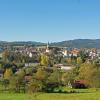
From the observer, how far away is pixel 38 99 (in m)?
32.8

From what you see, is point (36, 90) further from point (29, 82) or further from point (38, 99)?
point (38, 99)

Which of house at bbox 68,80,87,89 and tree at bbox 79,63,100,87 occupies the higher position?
tree at bbox 79,63,100,87

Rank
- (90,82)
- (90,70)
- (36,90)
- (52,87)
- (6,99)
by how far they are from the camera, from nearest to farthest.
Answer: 1. (6,99)
2. (36,90)
3. (52,87)
4. (90,82)
5. (90,70)

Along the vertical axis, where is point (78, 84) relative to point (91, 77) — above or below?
below

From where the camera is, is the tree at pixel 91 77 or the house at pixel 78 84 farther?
the house at pixel 78 84

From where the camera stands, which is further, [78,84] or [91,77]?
[78,84]

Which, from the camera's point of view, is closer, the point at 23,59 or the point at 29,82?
the point at 29,82

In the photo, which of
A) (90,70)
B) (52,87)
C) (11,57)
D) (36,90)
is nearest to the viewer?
(36,90)

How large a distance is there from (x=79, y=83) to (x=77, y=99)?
17618mm

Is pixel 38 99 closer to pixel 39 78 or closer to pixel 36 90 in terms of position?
pixel 36 90

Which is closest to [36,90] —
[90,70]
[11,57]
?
[90,70]

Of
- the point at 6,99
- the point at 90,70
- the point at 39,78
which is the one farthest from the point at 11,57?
the point at 6,99

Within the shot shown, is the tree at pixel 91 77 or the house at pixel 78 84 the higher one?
the tree at pixel 91 77

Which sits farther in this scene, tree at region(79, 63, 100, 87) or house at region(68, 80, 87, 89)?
house at region(68, 80, 87, 89)
